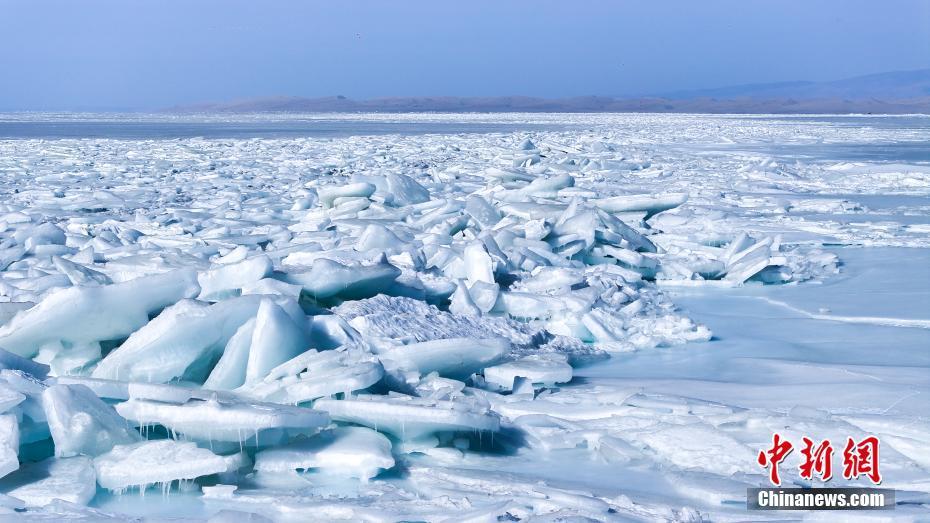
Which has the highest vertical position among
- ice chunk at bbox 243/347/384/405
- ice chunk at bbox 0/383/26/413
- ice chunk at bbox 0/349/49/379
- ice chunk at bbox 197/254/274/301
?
ice chunk at bbox 197/254/274/301

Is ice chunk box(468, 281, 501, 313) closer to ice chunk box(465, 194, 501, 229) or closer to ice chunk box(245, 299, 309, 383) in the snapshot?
ice chunk box(245, 299, 309, 383)

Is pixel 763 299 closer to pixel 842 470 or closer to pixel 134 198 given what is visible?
pixel 842 470

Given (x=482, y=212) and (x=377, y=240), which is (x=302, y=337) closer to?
(x=377, y=240)

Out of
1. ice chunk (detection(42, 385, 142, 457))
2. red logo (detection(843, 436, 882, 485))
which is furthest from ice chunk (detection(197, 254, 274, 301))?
red logo (detection(843, 436, 882, 485))

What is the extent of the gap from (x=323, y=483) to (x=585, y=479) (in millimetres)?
619

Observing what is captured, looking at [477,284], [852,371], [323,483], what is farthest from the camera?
[477,284]

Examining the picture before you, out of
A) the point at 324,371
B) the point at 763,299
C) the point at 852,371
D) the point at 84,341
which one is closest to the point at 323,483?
the point at 324,371

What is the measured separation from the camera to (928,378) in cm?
296

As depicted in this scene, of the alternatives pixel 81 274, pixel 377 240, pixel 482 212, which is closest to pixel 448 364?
pixel 81 274

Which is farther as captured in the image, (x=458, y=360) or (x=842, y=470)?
(x=458, y=360)

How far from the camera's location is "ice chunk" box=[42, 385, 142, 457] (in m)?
2.13

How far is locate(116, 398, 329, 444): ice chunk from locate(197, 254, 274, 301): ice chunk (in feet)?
3.09

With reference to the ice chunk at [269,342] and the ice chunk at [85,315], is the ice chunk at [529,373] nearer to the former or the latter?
the ice chunk at [269,342]

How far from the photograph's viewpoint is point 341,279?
10.9 ft
